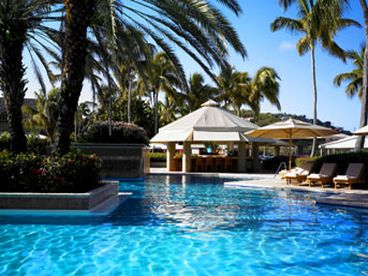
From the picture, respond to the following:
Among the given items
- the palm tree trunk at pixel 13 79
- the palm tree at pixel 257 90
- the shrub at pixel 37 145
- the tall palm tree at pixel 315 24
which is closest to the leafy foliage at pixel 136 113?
the palm tree at pixel 257 90

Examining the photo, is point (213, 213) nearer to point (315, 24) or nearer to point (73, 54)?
point (73, 54)

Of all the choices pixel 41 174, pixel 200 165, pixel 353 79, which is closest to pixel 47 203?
pixel 41 174

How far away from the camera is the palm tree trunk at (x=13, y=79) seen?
13352 mm

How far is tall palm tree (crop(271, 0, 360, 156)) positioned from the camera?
19253mm

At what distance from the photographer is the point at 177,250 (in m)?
6.89

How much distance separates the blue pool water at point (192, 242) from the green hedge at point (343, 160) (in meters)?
5.77

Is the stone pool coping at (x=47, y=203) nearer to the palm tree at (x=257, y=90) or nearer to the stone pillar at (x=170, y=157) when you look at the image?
the stone pillar at (x=170, y=157)

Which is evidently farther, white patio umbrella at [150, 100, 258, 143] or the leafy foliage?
the leafy foliage

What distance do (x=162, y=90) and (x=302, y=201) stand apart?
29770 mm

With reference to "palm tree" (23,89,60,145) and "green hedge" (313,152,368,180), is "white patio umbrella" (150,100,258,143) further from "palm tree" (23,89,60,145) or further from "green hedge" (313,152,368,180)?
"palm tree" (23,89,60,145)

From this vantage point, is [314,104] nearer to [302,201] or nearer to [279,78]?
[279,78]

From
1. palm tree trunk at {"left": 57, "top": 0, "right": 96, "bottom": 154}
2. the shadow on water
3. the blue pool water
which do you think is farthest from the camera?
palm tree trunk at {"left": 57, "top": 0, "right": 96, "bottom": 154}

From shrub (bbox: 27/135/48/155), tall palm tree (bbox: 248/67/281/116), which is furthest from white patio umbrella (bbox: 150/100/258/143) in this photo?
tall palm tree (bbox: 248/67/281/116)

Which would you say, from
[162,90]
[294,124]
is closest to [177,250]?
[294,124]
